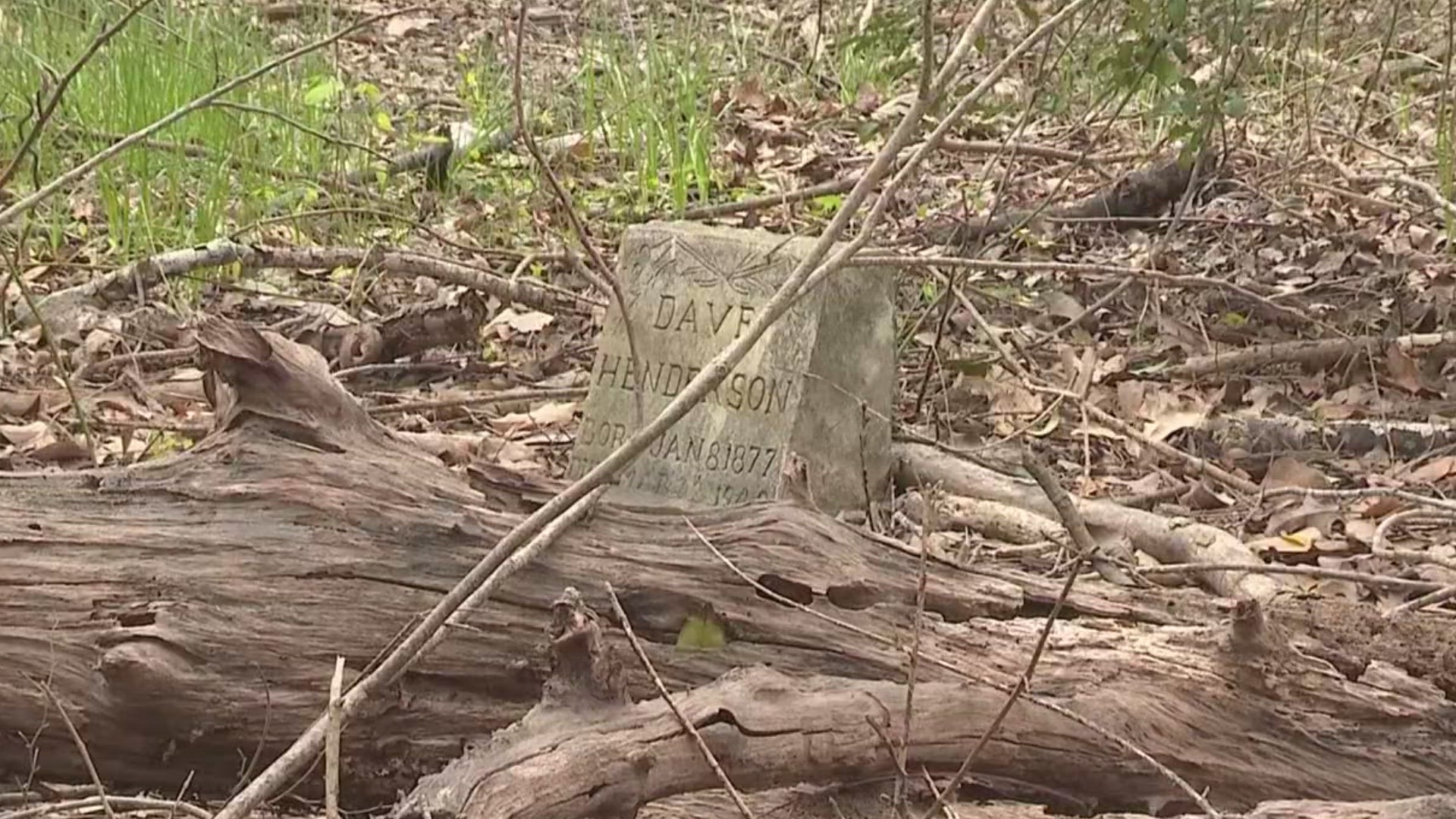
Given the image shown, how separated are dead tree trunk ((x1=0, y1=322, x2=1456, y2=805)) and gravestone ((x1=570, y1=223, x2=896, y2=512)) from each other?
2.38 ft

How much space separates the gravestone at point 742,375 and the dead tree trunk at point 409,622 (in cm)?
73

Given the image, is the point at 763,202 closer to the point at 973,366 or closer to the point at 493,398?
the point at 973,366

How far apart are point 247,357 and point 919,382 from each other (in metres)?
2.26

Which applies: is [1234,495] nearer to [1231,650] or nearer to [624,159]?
[1231,650]

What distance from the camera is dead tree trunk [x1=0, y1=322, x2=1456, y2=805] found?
2248 mm

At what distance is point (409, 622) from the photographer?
2342 mm

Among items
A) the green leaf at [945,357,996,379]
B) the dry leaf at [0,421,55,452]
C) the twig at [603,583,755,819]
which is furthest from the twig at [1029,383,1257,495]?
the dry leaf at [0,421,55,452]

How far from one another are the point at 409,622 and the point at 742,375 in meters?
1.21

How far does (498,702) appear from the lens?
233 cm

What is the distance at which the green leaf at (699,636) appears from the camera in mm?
2393

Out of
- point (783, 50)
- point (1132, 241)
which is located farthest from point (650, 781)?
point (783, 50)

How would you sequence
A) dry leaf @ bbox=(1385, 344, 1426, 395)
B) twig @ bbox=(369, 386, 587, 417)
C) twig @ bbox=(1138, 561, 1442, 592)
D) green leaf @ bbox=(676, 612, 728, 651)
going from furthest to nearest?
1. dry leaf @ bbox=(1385, 344, 1426, 395)
2. twig @ bbox=(369, 386, 587, 417)
3. twig @ bbox=(1138, 561, 1442, 592)
4. green leaf @ bbox=(676, 612, 728, 651)

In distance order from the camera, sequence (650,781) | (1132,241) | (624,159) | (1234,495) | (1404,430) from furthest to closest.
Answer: (624,159) → (1132,241) → (1404,430) → (1234,495) → (650,781)

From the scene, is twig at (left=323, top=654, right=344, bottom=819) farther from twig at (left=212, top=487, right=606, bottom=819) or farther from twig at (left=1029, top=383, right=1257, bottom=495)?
twig at (left=1029, top=383, right=1257, bottom=495)
